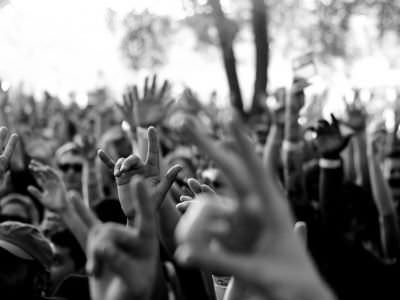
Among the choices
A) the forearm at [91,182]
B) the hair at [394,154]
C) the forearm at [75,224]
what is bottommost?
the hair at [394,154]

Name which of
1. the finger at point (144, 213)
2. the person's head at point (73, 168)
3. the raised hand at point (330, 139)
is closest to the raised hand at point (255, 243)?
the finger at point (144, 213)

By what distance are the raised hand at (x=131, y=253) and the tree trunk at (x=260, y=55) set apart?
28.8ft

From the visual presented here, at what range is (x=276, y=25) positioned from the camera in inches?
473

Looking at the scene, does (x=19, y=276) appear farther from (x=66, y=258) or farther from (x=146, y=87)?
(x=146, y=87)

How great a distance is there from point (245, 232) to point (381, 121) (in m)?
4.84

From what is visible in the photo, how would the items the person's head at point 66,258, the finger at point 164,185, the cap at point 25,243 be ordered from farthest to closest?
the person's head at point 66,258 → the cap at point 25,243 → the finger at point 164,185

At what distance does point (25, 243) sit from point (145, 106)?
121 centimetres

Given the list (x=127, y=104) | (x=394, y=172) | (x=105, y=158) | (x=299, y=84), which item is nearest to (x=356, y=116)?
(x=394, y=172)

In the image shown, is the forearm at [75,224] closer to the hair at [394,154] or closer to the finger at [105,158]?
the finger at [105,158]

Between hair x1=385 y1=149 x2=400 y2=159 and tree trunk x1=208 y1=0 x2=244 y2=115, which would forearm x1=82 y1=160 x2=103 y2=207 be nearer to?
hair x1=385 y1=149 x2=400 y2=159

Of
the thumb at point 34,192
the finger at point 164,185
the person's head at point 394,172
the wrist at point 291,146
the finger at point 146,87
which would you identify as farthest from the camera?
the person's head at point 394,172

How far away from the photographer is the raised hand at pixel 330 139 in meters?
3.25

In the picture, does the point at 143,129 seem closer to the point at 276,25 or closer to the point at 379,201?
the point at 379,201

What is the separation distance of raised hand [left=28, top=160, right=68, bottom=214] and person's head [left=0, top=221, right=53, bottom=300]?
0.36 meters
